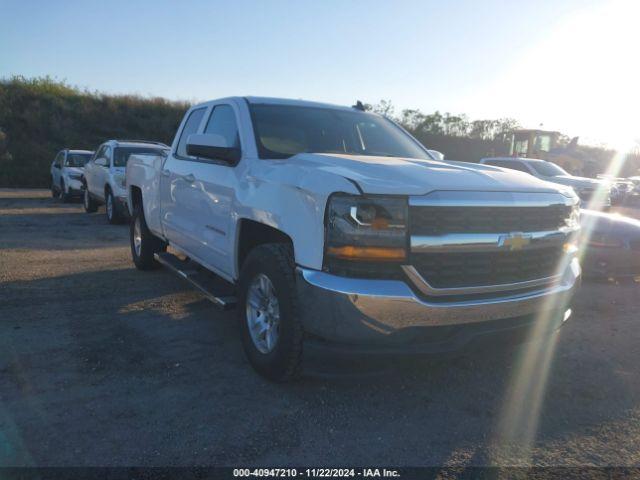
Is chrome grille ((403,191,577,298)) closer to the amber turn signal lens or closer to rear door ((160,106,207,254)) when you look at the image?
the amber turn signal lens

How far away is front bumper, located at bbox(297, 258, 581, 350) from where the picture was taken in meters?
2.79

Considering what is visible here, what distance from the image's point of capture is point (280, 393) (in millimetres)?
3416

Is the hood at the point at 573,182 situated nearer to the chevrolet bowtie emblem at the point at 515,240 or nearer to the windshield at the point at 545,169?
the windshield at the point at 545,169

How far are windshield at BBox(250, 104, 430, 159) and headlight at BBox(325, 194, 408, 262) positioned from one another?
50.6 inches

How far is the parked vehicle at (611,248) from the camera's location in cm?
641

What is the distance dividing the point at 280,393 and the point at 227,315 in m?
1.82

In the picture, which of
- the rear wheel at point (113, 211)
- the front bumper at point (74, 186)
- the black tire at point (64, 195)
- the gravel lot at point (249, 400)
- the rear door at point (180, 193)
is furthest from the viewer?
the black tire at point (64, 195)

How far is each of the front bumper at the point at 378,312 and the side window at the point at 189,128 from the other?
291cm

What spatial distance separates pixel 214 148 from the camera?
13.0ft

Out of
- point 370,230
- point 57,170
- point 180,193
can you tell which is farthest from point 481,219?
point 57,170

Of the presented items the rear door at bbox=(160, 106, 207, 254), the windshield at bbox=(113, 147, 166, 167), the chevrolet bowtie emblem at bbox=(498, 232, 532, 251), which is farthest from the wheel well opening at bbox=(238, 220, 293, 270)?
the windshield at bbox=(113, 147, 166, 167)

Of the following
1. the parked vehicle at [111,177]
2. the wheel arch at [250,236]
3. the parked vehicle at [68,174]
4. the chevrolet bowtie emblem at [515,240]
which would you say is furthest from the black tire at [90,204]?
the chevrolet bowtie emblem at [515,240]

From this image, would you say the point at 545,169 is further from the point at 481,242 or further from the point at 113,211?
the point at 481,242

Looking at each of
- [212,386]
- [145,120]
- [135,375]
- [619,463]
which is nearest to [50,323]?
[135,375]
